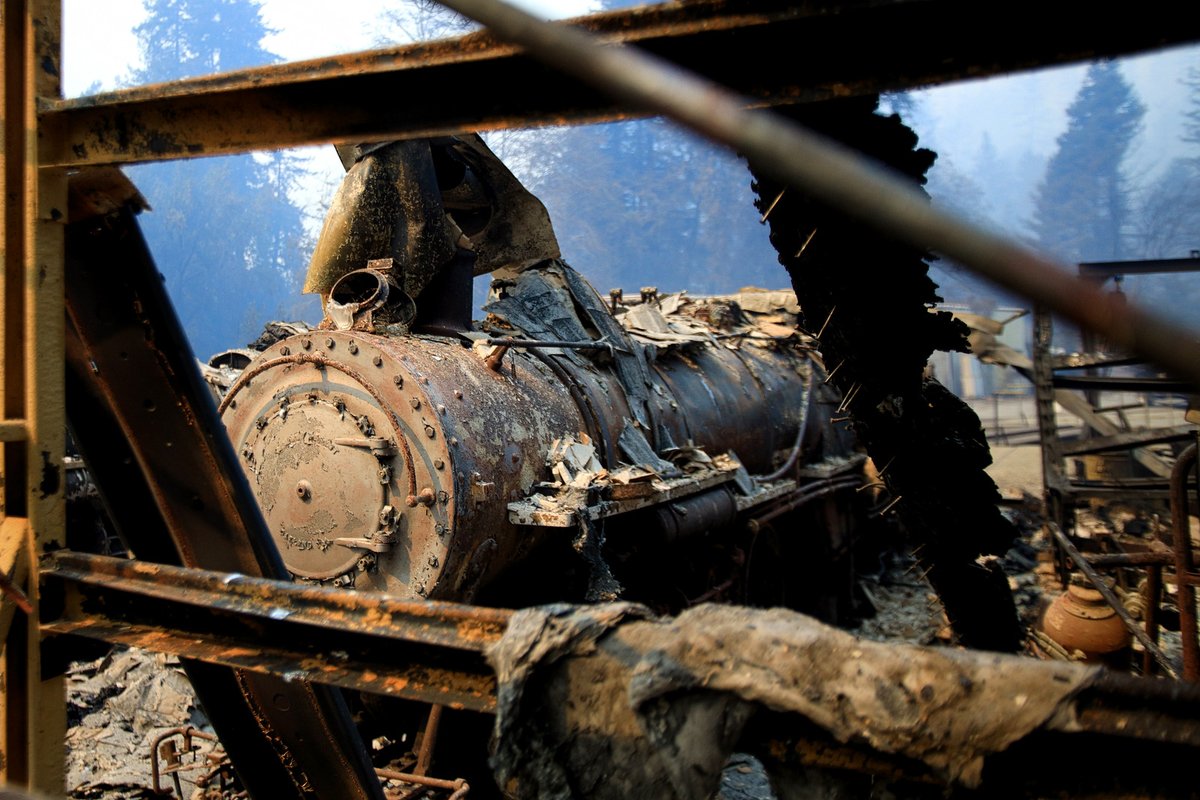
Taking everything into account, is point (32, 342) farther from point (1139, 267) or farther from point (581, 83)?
point (1139, 267)

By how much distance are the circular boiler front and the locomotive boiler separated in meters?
0.01

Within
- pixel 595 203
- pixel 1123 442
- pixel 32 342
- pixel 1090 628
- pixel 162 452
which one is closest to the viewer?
pixel 32 342

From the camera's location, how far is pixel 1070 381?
879 centimetres

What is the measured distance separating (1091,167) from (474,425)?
114 ft

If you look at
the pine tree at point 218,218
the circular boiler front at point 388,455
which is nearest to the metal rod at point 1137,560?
the circular boiler front at point 388,455

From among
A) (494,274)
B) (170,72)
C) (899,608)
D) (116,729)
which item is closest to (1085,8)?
(494,274)

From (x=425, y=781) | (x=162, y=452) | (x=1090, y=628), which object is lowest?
(x=425, y=781)

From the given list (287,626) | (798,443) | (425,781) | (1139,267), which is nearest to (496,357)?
(425,781)

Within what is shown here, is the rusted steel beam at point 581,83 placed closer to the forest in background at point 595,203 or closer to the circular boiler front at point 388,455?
the circular boiler front at point 388,455

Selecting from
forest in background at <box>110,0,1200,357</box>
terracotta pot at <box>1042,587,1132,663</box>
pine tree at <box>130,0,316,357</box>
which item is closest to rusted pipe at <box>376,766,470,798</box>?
terracotta pot at <box>1042,587,1132,663</box>

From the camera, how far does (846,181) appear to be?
0.84 m

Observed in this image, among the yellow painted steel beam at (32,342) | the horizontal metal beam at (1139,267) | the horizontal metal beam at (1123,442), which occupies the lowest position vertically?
the horizontal metal beam at (1123,442)

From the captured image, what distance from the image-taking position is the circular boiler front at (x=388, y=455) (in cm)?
369

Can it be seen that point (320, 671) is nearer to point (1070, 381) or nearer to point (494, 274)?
point (494, 274)
